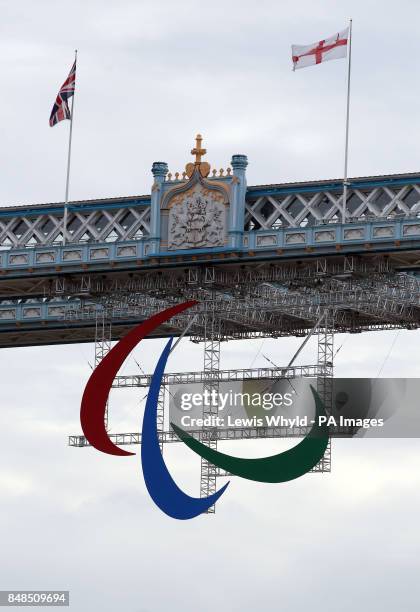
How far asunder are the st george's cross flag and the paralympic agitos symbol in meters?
10.0

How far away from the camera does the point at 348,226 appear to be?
84125 mm

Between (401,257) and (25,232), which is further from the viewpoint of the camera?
(25,232)

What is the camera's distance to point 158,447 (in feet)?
294

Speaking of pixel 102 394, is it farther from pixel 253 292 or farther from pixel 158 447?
pixel 253 292

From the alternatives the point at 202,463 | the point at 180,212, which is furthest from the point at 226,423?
the point at 180,212

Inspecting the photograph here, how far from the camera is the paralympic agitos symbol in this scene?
86.8 metres

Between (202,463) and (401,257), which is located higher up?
(401,257)

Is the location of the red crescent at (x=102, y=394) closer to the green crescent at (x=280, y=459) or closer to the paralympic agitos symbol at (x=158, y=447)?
the paralympic agitos symbol at (x=158, y=447)

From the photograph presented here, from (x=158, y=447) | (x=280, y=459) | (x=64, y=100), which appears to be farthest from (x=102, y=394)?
(x=64, y=100)

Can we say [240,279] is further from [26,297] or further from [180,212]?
[26,297]

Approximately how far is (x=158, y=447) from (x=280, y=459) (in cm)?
489

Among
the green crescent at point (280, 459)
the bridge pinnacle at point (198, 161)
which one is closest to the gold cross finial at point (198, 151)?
the bridge pinnacle at point (198, 161)

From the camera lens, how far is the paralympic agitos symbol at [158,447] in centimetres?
8675

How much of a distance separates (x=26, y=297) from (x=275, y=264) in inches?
478
